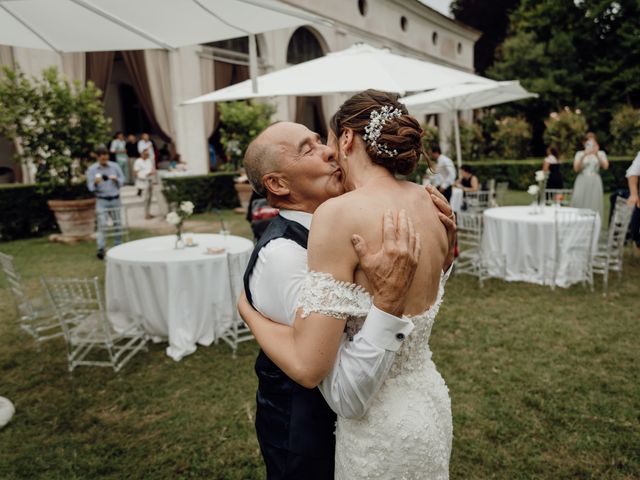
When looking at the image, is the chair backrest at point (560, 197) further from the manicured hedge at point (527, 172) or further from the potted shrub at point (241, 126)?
the manicured hedge at point (527, 172)

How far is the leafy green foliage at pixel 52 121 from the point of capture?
32.6ft

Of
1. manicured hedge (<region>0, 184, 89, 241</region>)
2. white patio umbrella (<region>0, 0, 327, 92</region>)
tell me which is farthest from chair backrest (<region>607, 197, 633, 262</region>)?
manicured hedge (<region>0, 184, 89, 241</region>)

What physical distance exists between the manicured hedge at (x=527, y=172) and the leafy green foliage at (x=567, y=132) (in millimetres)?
2778

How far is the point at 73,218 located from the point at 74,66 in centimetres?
537


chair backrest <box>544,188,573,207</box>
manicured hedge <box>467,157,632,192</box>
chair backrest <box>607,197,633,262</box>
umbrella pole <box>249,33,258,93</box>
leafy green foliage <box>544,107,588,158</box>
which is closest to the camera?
umbrella pole <box>249,33,258,93</box>

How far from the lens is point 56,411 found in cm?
397

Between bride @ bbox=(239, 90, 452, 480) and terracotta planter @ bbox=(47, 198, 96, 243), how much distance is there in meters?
10.3

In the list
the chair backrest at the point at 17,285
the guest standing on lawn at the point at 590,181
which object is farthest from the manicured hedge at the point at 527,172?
the chair backrest at the point at 17,285

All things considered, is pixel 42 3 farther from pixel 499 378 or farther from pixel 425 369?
pixel 499 378

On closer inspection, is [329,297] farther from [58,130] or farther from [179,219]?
[58,130]

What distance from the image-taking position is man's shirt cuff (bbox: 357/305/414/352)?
1355 millimetres

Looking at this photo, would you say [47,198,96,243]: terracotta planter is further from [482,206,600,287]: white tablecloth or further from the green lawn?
[482,206,600,287]: white tablecloth

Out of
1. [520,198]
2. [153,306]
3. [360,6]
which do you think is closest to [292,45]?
[360,6]

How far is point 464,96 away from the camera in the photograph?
10859mm
